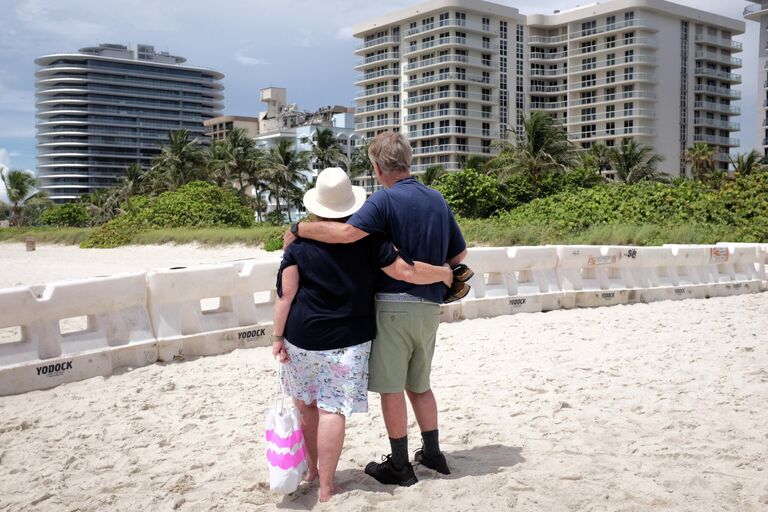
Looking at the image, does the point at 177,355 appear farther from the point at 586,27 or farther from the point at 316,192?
the point at 586,27

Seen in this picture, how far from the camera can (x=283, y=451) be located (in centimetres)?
395

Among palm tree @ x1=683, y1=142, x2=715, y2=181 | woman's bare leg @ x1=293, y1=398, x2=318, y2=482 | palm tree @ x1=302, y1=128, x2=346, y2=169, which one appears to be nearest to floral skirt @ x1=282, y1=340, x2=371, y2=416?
woman's bare leg @ x1=293, y1=398, x2=318, y2=482

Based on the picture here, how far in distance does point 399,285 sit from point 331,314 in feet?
1.31

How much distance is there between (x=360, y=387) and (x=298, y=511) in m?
0.71

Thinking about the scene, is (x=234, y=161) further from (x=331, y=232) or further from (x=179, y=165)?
(x=331, y=232)

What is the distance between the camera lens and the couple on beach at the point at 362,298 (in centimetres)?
395

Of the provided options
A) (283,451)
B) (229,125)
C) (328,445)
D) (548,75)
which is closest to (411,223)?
(328,445)

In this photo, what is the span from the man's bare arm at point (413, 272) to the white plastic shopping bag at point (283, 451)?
0.92 metres

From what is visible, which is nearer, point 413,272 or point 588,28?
point 413,272

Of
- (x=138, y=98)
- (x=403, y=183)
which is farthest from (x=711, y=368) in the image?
(x=138, y=98)

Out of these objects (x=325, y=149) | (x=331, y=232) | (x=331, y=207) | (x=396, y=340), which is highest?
(x=325, y=149)

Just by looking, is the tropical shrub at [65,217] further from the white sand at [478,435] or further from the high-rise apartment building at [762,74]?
the high-rise apartment building at [762,74]

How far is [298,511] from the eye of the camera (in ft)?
12.9

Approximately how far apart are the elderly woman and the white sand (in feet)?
1.52
